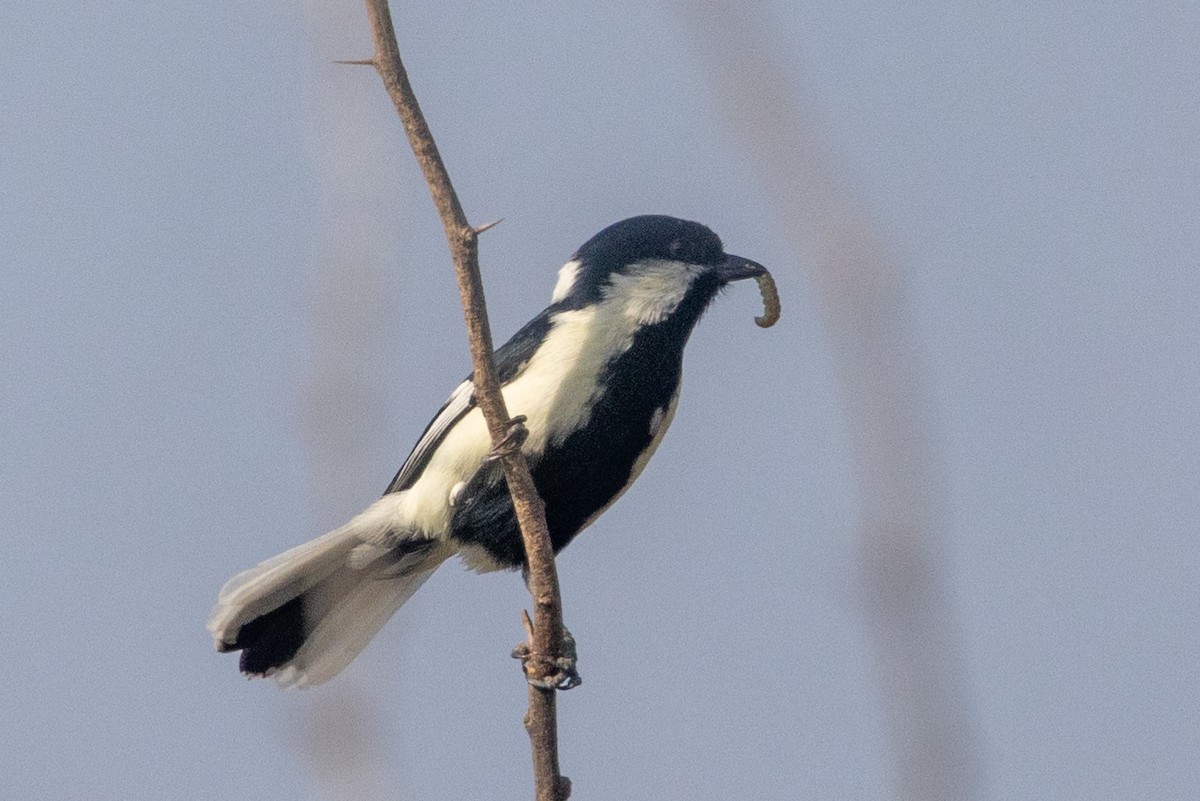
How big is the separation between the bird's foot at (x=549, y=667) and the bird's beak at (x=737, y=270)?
1.48m

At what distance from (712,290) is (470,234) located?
6.13ft

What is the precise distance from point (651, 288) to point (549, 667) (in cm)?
146

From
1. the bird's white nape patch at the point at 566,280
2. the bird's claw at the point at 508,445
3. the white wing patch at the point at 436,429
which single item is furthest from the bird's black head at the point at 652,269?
the bird's claw at the point at 508,445

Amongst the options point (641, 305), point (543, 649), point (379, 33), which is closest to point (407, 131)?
point (379, 33)

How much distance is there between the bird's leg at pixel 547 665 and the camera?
11.6ft

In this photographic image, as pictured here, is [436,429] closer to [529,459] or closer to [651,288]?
[529,459]

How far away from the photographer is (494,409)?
10.9 feet

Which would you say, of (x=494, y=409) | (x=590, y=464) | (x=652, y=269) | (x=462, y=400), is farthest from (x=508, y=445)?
(x=652, y=269)

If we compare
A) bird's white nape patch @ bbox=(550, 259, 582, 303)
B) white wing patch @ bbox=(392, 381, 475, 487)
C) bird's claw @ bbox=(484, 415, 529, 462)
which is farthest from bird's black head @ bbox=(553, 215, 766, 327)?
bird's claw @ bbox=(484, 415, 529, 462)

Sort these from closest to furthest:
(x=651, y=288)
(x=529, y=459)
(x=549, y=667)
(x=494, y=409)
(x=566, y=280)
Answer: (x=494, y=409), (x=549, y=667), (x=529, y=459), (x=651, y=288), (x=566, y=280)

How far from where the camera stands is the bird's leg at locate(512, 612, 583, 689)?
140 inches

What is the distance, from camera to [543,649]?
3.62m

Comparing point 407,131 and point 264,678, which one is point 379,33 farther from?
point 264,678

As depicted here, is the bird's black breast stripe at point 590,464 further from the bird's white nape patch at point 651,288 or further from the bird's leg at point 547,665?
the bird's leg at point 547,665
